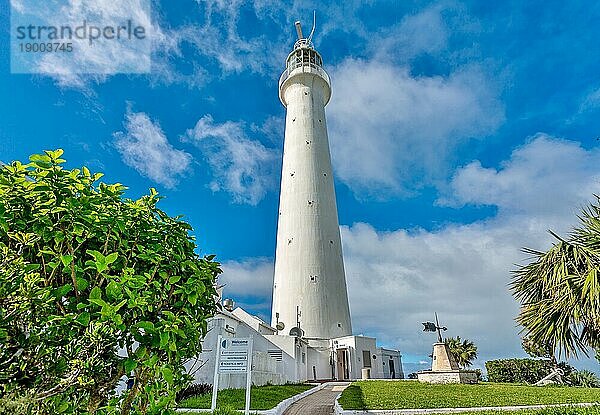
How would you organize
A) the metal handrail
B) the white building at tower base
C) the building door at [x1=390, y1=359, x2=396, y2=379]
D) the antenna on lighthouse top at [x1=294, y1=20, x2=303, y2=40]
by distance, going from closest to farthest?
1. the white building at tower base
2. the building door at [x1=390, y1=359, x2=396, y2=379]
3. the metal handrail
4. the antenna on lighthouse top at [x1=294, y1=20, x2=303, y2=40]

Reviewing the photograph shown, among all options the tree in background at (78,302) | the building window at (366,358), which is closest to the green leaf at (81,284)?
the tree in background at (78,302)

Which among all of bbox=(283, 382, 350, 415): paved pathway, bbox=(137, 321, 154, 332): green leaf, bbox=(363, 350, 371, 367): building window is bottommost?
bbox=(283, 382, 350, 415): paved pathway

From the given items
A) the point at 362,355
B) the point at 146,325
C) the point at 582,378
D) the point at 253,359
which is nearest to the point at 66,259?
the point at 146,325

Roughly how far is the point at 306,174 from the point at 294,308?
10.3 metres

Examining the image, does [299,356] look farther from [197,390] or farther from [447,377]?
[197,390]

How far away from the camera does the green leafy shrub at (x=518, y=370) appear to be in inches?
971

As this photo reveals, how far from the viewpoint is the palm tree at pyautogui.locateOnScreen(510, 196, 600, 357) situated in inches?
333

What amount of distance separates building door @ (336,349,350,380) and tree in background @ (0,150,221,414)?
81.9 ft

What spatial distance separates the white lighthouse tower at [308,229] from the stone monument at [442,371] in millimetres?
6996

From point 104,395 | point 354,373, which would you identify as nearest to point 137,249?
point 104,395

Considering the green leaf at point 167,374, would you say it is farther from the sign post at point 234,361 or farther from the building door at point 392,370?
the building door at point 392,370

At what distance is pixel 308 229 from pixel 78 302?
27.0m

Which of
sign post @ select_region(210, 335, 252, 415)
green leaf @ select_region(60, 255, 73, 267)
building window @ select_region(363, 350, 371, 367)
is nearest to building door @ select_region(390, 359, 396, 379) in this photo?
building window @ select_region(363, 350, 371, 367)

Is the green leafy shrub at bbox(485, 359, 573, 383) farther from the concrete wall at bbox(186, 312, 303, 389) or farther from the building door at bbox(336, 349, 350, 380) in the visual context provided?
the concrete wall at bbox(186, 312, 303, 389)
